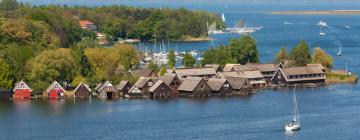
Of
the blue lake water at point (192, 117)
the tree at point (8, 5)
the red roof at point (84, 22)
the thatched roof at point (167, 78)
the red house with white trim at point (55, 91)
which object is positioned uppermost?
the tree at point (8, 5)

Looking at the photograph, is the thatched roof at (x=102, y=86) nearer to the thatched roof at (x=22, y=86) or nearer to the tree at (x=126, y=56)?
the thatched roof at (x=22, y=86)

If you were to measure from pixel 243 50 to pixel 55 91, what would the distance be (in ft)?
31.1

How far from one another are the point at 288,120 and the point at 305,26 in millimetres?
52007

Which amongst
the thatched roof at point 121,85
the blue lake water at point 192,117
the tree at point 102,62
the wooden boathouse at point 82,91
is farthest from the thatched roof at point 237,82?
the wooden boathouse at point 82,91

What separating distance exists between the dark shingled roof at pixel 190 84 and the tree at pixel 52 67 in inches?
157

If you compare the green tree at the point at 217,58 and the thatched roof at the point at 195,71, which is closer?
the thatched roof at the point at 195,71

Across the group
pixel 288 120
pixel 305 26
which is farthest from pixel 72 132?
pixel 305 26

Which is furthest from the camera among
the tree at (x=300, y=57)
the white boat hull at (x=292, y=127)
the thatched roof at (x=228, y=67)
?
the tree at (x=300, y=57)

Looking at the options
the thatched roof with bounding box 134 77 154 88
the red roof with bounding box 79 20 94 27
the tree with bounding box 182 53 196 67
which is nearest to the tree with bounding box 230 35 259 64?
the tree with bounding box 182 53 196 67

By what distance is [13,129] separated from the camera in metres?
23.1

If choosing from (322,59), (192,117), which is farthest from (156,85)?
(322,59)

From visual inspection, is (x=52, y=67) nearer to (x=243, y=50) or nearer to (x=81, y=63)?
(x=81, y=63)

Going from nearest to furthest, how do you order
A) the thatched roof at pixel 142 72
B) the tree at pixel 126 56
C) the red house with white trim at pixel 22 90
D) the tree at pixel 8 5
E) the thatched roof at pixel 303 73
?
the red house with white trim at pixel 22 90 < the thatched roof at pixel 142 72 < the thatched roof at pixel 303 73 < the tree at pixel 126 56 < the tree at pixel 8 5

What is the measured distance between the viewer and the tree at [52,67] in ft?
98.4
